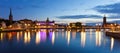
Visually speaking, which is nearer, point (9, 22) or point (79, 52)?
point (79, 52)

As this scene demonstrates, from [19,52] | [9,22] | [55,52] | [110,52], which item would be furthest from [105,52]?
[9,22]

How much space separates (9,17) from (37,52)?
153433mm

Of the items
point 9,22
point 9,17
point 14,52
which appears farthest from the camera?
point 9,17

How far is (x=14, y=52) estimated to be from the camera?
3422 centimetres

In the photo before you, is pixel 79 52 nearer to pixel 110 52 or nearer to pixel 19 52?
pixel 110 52

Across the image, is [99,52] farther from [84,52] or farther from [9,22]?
[9,22]

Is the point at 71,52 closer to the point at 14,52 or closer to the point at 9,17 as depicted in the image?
the point at 14,52

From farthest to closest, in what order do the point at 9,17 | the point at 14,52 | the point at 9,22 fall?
1. the point at 9,17
2. the point at 9,22
3. the point at 14,52

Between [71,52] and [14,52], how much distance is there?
26.0 feet

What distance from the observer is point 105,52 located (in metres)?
35.6

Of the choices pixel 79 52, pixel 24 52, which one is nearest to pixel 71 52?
pixel 79 52

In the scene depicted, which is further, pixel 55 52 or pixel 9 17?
pixel 9 17

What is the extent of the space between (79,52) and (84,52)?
805mm

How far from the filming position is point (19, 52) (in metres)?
34.4
